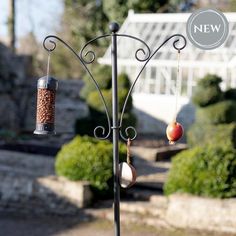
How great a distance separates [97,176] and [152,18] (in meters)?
9.68

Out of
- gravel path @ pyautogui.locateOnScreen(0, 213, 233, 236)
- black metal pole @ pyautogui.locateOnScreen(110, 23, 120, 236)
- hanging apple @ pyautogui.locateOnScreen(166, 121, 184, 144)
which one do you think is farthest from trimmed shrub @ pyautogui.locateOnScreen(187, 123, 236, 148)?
black metal pole @ pyautogui.locateOnScreen(110, 23, 120, 236)

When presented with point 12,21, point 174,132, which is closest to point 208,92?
point 174,132

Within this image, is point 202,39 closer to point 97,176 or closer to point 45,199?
point 97,176

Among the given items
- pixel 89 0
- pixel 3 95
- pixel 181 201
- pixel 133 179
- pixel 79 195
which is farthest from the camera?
pixel 89 0

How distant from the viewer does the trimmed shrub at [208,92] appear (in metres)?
10.3

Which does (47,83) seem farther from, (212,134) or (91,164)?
(212,134)

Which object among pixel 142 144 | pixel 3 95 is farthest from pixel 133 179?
pixel 3 95

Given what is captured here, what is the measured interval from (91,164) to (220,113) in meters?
3.83

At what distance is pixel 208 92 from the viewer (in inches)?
408

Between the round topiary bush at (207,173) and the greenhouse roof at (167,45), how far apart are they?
23.9 ft

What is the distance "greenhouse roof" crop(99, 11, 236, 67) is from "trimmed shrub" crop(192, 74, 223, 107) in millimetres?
3232

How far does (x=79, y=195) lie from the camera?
7.27 m

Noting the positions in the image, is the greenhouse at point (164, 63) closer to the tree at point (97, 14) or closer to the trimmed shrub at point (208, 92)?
the tree at point (97, 14)

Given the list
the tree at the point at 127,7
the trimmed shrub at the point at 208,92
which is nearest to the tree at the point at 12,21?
the tree at the point at 127,7
